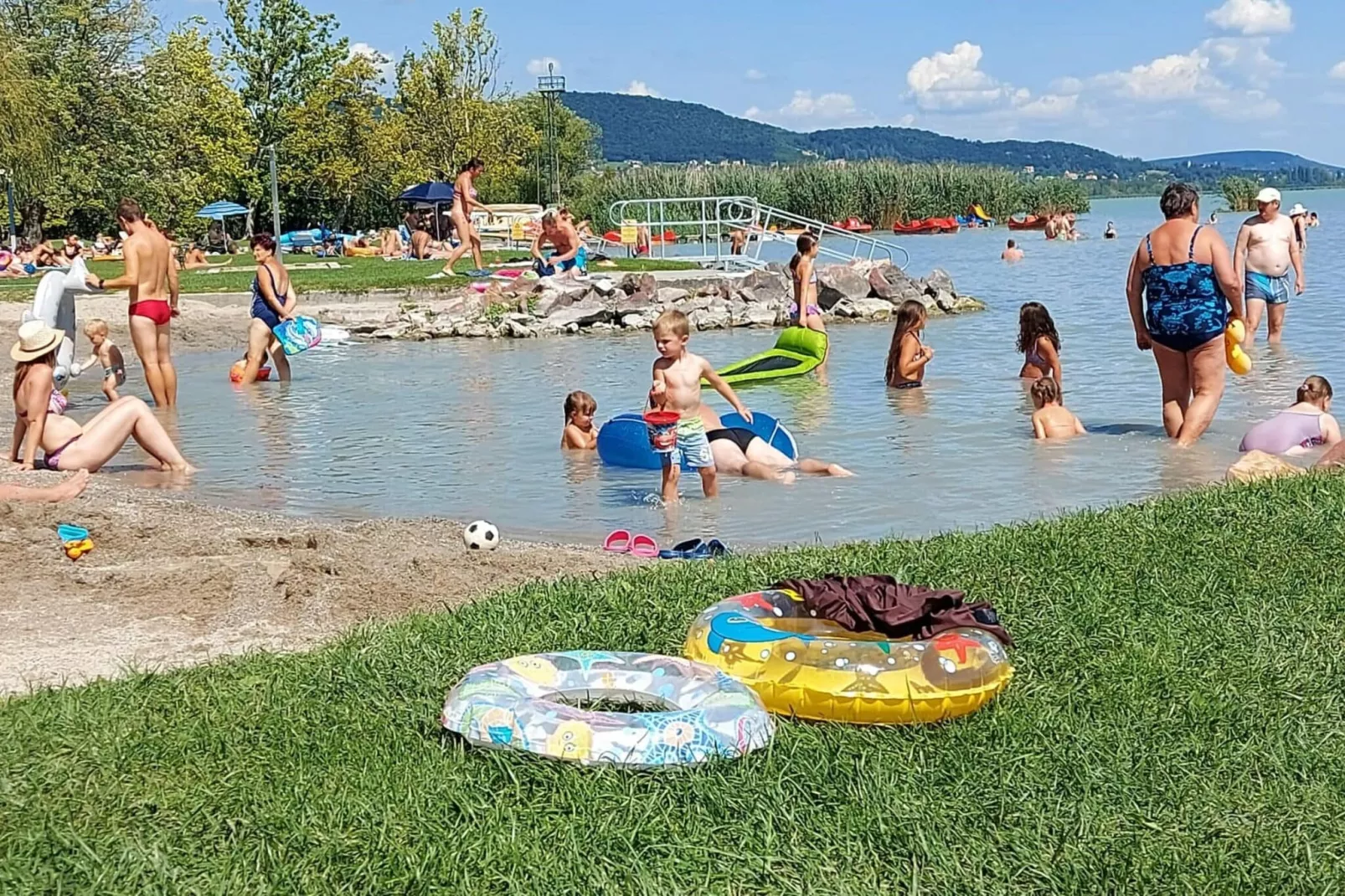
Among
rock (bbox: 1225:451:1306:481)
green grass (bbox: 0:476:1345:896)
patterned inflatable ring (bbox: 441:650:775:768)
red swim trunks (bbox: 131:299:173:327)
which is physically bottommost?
rock (bbox: 1225:451:1306:481)

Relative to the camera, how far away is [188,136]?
42656mm

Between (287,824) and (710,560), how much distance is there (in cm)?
294

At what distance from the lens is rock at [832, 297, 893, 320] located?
21.2m

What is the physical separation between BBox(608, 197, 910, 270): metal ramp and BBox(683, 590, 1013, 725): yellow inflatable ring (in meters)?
19.7

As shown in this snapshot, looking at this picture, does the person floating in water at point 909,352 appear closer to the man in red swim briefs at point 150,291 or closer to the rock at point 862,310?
the man in red swim briefs at point 150,291

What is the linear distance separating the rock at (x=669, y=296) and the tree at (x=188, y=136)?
18142mm

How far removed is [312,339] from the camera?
48.4 feet

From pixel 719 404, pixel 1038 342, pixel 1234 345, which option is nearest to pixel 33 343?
pixel 719 404

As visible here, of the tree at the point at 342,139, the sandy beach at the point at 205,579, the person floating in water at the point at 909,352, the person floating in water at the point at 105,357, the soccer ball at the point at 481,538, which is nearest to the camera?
the sandy beach at the point at 205,579

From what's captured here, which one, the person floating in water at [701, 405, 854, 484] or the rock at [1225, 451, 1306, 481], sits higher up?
the rock at [1225, 451, 1306, 481]

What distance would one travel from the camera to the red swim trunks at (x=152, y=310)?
40.4 ft

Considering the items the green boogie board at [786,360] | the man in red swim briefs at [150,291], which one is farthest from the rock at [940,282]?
the man in red swim briefs at [150,291]

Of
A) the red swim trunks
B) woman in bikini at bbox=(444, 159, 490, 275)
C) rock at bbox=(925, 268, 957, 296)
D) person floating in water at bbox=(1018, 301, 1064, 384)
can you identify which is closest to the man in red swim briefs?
the red swim trunks

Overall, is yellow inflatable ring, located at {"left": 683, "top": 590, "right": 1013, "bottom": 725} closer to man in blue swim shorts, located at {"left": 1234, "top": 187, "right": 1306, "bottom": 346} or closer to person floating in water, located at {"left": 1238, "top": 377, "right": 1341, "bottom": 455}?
person floating in water, located at {"left": 1238, "top": 377, "right": 1341, "bottom": 455}
